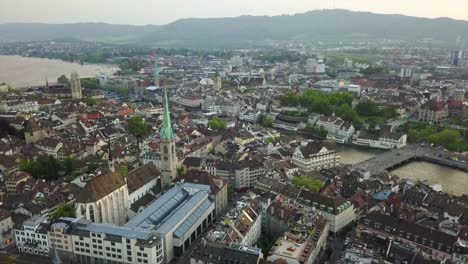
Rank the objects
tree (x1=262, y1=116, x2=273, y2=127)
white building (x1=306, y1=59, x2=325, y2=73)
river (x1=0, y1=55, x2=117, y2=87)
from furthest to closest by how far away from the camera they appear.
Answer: white building (x1=306, y1=59, x2=325, y2=73)
river (x1=0, y1=55, x2=117, y2=87)
tree (x1=262, y1=116, x2=273, y2=127)

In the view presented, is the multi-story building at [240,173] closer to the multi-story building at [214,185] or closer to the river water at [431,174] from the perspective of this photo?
the multi-story building at [214,185]

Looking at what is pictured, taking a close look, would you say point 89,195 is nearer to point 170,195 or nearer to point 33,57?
point 170,195

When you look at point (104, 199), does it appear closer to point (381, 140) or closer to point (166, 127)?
point (166, 127)

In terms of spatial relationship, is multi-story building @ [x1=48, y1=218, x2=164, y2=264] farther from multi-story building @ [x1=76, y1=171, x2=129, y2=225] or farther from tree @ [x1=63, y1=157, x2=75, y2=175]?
tree @ [x1=63, y1=157, x2=75, y2=175]

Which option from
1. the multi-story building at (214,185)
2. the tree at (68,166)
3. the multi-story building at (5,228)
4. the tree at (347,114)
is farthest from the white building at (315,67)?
the multi-story building at (5,228)

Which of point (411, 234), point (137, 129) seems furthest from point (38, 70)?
point (411, 234)

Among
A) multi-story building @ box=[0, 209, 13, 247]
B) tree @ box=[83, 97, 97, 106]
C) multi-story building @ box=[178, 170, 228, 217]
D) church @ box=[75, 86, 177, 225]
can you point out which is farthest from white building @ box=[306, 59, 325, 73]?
multi-story building @ box=[0, 209, 13, 247]
